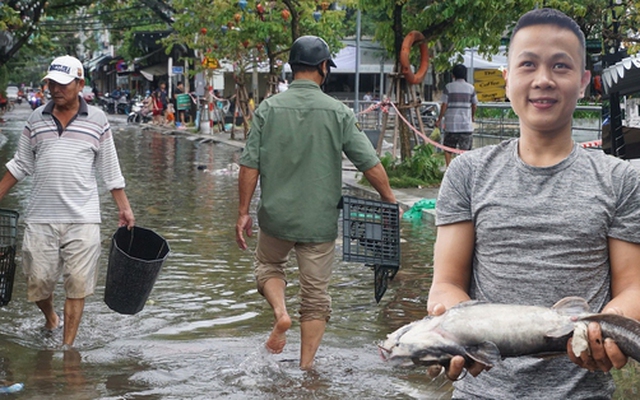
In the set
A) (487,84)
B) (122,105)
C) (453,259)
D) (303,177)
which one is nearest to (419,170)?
(487,84)

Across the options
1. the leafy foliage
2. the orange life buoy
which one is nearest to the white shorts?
the leafy foliage

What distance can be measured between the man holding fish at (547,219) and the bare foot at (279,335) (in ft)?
12.1

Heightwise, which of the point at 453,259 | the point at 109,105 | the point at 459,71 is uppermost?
the point at 453,259

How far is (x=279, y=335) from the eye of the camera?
258 inches

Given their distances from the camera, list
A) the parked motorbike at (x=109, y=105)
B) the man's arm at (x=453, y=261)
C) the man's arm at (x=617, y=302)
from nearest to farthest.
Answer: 1. the man's arm at (x=617, y=302)
2. the man's arm at (x=453, y=261)
3. the parked motorbike at (x=109, y=105)

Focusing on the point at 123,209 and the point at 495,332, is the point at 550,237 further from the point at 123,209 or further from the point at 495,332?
the point at 123,209

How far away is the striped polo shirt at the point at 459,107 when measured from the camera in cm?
1728

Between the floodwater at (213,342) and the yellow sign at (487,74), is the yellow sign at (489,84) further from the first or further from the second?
the floodwater at (213,342)

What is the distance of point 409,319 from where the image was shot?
7973mm

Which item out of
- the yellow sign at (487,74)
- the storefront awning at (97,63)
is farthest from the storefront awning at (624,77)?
the storefront awning at (97,63)

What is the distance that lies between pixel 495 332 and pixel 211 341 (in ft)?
16.4

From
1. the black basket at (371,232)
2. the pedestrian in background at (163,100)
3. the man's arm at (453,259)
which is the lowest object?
the pedestrian in background at (163,100)

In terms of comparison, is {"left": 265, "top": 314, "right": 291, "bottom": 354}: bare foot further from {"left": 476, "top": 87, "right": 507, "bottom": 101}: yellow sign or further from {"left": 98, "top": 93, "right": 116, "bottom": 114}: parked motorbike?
{"left": 98, "top": 93, "right": 116, "bottom": 114}: parked motorbike

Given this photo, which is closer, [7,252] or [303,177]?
[303,177]
